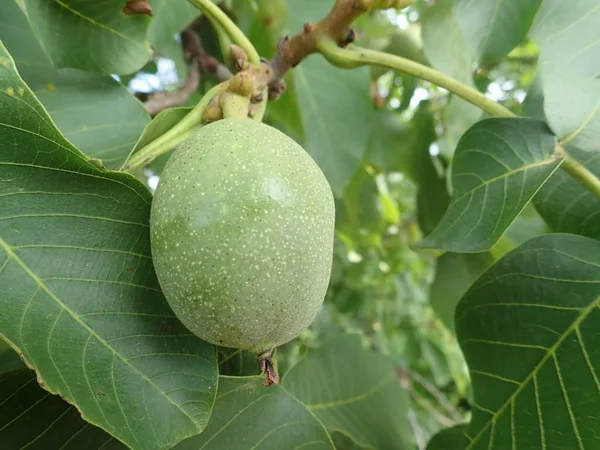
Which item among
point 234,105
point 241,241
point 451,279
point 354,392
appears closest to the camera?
point 241,241

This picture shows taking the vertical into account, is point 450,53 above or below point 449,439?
above

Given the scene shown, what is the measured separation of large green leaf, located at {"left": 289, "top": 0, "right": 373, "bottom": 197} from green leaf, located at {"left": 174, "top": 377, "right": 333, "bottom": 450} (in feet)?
2.43

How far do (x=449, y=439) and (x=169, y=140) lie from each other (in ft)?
2.76

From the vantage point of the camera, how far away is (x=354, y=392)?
1349 millimetres

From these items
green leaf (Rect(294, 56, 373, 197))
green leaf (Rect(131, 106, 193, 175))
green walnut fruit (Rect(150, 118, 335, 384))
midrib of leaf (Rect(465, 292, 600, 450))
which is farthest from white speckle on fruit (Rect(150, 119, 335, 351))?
green leaf (Rect(294, 56, 373, 197))

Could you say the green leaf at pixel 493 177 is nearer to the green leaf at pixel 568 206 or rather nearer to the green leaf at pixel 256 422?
the green leaf at pixel 568 206

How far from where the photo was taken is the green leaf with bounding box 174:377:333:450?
856 mm

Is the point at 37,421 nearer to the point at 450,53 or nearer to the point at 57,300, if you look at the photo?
the point at 57,300

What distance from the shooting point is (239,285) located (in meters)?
0.62

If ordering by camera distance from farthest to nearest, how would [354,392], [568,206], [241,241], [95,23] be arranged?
[354,392]
[568,206]
[95,23]
[241,241]

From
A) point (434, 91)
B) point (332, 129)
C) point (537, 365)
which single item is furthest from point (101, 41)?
point (434, 91)

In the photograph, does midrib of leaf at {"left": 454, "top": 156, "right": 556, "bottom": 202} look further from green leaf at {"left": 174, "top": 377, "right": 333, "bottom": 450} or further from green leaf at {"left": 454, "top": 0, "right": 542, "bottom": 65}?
green leaf at {"left": 174, "top": 377, "right": 333, "bottom": 450}

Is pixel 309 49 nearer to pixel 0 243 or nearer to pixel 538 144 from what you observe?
pixel 538 144

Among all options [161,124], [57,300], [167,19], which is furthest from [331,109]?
[57,300]
